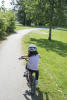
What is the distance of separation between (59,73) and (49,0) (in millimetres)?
17120

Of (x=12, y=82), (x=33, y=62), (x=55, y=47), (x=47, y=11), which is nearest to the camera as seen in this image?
(x=33, y=62)

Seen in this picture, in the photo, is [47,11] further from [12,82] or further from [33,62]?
[33,62]

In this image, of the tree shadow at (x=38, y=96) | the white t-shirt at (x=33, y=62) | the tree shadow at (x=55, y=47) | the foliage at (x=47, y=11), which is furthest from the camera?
the foliage at (x=47, y=11)

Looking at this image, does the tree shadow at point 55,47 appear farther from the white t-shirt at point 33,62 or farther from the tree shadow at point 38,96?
the white t-shirt at point 33,62

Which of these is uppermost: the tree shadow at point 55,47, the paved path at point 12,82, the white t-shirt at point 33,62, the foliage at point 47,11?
the foliage at point 47,11

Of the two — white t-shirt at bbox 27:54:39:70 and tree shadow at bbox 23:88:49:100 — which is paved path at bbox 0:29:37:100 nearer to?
tree shadow at bbox 23:88:49:100

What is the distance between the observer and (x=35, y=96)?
18.2 ft

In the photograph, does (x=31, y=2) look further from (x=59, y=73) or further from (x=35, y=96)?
(x=35, y=96)

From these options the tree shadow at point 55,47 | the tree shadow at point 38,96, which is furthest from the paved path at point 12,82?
the tree shadow at point 55,47

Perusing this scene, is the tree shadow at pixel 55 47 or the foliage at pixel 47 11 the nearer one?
the tree shadow at pixel 55 47

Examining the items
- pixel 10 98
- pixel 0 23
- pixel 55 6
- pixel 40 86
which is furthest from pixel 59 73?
pixel 55 6

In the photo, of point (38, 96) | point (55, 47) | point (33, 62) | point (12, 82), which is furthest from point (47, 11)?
point (38, 96)

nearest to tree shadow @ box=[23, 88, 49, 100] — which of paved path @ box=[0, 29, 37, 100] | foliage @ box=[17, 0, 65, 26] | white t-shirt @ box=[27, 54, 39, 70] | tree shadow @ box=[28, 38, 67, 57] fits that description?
paved path @ box=[0, 29, 37, 100]

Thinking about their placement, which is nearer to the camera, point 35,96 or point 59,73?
point 35,96
